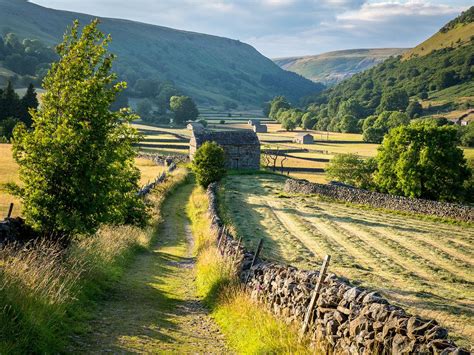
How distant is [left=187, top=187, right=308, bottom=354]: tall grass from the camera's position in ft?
31.8

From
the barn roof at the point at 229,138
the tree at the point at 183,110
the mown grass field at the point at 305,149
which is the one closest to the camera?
the barn roof at the point at 229,138

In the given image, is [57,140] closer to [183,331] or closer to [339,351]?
[183,331]

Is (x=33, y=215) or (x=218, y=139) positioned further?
(x=218, y=139)

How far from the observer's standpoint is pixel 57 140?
1345cm

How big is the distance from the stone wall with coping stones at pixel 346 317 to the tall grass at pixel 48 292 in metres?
4.57

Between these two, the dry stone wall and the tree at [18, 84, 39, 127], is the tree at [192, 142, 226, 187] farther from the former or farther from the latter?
the tree at [18, 84, 39, 127]

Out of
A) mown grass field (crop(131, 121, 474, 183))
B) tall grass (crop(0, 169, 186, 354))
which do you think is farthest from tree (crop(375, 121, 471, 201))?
tall grass (crop(0, 169, 186, 354))

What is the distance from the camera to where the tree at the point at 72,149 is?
13531mm

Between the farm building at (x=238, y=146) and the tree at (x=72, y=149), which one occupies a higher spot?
the tree at (x=72, y=149)

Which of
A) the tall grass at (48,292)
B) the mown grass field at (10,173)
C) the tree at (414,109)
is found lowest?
the mown grass field at (10,173)

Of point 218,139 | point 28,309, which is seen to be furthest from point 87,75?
point 218,139

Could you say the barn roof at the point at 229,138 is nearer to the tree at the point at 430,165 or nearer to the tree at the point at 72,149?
the tree at the point at 430,165

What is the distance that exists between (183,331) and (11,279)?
4.18 metres

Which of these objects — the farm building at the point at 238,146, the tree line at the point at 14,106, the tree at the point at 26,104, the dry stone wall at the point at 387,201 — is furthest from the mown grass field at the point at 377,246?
the tree line at the point at 14,106
